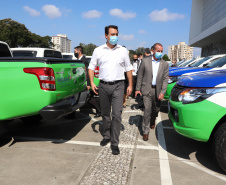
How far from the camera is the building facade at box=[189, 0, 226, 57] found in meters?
37.9

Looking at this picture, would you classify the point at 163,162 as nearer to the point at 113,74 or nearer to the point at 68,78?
the point at 113,74

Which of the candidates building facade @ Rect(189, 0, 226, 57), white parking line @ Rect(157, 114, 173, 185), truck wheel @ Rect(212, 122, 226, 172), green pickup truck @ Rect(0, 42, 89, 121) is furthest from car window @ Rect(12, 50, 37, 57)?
building facade @ Rect(189, 0, 226, 57)

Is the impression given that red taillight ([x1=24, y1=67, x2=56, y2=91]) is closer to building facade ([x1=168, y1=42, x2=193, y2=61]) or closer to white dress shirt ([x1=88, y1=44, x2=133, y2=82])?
white dress shirt ([x1=88, y1=44, x2=133, y2=82])

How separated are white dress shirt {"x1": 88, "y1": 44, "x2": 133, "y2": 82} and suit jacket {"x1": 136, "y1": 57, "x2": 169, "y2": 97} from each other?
62 centimetres

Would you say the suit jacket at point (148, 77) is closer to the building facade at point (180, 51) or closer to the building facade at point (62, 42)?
the building facade at point (62, 42)

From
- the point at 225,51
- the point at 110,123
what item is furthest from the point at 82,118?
the point at 225,51

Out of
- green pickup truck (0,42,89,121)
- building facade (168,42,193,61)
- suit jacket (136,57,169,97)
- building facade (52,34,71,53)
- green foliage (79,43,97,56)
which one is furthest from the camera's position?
building facade (168,42,193,61)

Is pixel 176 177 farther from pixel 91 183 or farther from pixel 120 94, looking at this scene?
pixel 120 94

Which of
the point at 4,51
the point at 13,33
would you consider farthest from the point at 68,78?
the point at 13,33

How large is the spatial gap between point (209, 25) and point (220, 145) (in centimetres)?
5550

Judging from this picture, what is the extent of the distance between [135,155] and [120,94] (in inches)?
38.1

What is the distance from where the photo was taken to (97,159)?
10.5 ft

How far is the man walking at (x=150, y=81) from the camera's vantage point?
4035mm

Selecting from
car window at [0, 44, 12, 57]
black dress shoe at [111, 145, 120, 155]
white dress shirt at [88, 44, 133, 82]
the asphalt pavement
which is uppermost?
car window at [0, 44, 12, 57]
